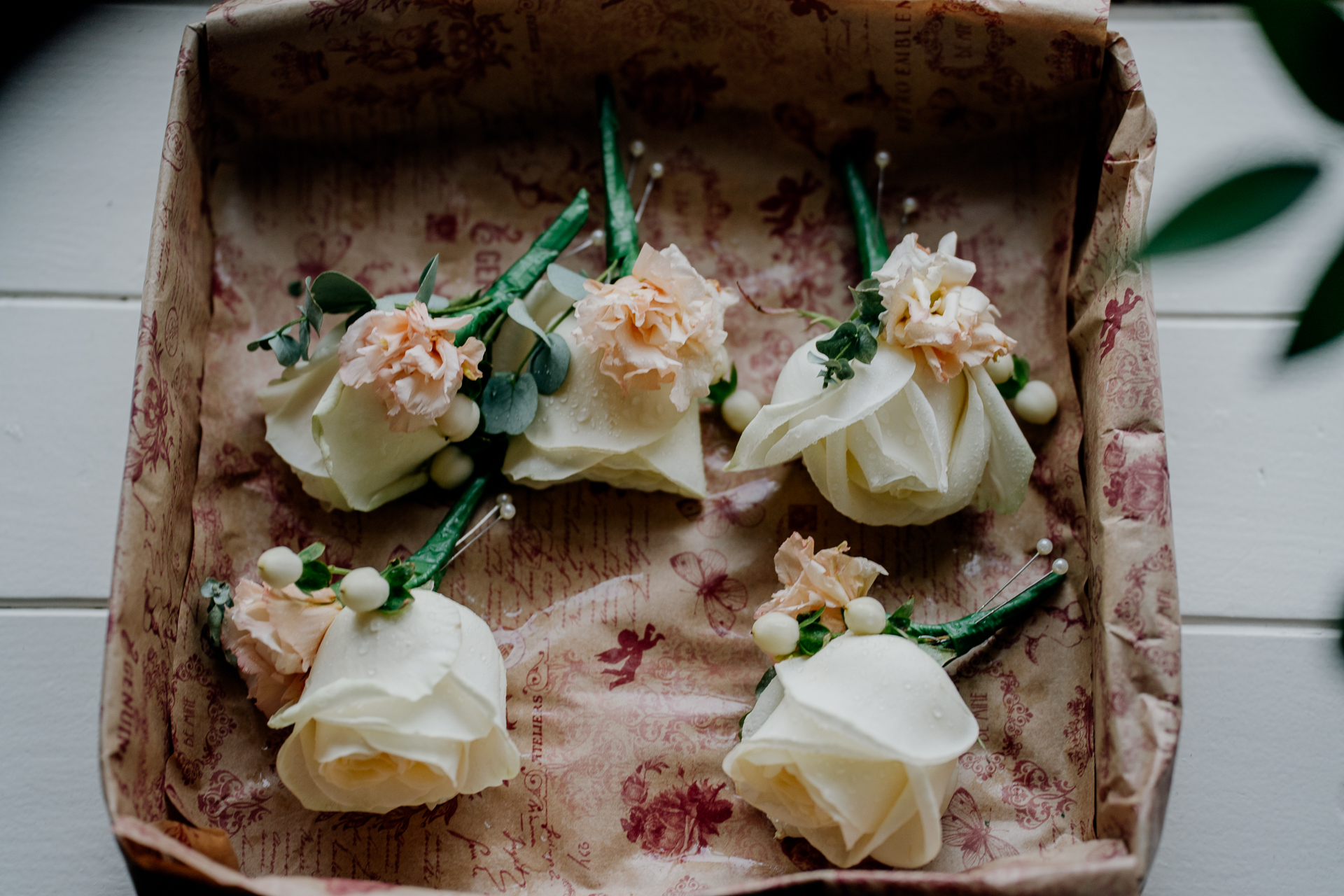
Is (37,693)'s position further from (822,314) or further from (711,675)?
(822,314)

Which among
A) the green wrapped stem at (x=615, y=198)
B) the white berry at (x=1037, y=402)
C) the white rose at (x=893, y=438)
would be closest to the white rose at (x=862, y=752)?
the white rose at (x=893, y=438)

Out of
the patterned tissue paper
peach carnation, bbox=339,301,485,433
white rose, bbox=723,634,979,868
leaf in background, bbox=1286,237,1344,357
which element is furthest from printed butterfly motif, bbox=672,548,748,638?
leaf in background, bbox=1286,237,1344,357

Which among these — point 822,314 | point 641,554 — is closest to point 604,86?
point 822,314

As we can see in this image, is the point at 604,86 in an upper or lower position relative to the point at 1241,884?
upper

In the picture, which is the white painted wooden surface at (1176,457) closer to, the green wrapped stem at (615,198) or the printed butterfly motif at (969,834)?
the printed butterfly motif at (969,834)

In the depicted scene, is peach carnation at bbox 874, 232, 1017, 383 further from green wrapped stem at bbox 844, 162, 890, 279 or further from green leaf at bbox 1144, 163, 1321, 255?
green leaf at bbox 1144, 163, 1321, 255

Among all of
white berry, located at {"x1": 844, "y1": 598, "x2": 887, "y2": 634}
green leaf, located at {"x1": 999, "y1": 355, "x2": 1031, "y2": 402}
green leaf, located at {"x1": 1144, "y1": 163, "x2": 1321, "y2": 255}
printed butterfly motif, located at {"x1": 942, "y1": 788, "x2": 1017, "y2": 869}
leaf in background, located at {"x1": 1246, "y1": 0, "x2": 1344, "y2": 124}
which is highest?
leaf in background, located at {"x1": 1246, "y1": 0, "x2": 1344, "y2": 124}
